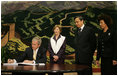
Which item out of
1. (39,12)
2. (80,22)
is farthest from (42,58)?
(39,12)

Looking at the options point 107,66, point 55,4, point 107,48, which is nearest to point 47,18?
point 55,4

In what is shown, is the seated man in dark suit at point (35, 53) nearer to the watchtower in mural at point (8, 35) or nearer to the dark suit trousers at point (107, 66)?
the dark suit trousers at point (107, 66)

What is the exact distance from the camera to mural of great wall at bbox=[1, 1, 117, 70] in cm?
559

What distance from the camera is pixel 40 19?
579 centimetres

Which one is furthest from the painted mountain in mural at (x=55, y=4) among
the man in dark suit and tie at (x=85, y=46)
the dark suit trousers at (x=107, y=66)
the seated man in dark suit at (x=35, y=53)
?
the dark suit trousers at (x=107, y=66)

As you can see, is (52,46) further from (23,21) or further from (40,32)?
(23,21)

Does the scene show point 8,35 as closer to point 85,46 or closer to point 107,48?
point 85,46

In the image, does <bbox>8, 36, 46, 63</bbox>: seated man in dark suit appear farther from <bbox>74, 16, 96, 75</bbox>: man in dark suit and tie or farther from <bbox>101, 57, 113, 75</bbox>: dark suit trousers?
<bbox>101, 57, 113, 75</bbox>: dark suit trousers

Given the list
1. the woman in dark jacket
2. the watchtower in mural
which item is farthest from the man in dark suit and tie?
the watchtower in mural

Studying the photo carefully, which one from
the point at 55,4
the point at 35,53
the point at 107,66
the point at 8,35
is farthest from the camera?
the point at 8,35

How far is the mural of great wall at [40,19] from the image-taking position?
5590 mm

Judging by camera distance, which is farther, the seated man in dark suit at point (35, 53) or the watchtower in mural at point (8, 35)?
the watchtower in mural at point (8, 35)

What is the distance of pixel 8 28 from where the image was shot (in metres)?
5.89

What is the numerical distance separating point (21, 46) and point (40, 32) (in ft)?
2.44
